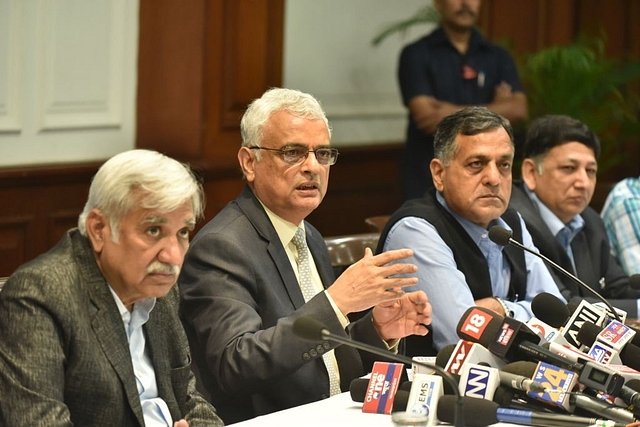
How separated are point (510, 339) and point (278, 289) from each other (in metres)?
0.80

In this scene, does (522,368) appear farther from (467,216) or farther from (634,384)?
(467,216)

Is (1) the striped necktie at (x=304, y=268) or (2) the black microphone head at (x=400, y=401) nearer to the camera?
(2) the black microphone head at (x=400, y=401)

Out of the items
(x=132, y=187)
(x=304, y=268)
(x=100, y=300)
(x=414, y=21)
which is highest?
(x=414, y=21)

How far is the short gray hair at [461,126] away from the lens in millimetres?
3668

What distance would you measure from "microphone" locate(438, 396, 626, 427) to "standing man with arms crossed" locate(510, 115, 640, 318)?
6.19 ft

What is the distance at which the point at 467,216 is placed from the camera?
3678mm

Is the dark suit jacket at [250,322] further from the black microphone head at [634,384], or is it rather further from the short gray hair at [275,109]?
the black microphone head at [634,384]

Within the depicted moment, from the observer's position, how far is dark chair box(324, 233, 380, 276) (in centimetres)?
400

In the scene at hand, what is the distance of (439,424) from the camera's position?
8.12 ft

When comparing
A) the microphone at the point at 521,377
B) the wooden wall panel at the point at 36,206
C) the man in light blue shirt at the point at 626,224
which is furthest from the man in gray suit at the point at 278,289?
the wooden wall panel at the point at 36,206

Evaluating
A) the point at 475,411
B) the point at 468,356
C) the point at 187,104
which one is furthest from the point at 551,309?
the point at 187,104

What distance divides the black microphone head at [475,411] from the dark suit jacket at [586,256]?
1758 mm

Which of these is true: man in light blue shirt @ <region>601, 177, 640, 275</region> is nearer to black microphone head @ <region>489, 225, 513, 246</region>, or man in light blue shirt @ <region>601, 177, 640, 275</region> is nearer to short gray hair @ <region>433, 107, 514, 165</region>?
short gray hair @ <region>433, 107, 514, 165</region>

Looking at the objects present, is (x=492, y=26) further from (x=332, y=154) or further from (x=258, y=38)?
(x=332, y=154)
